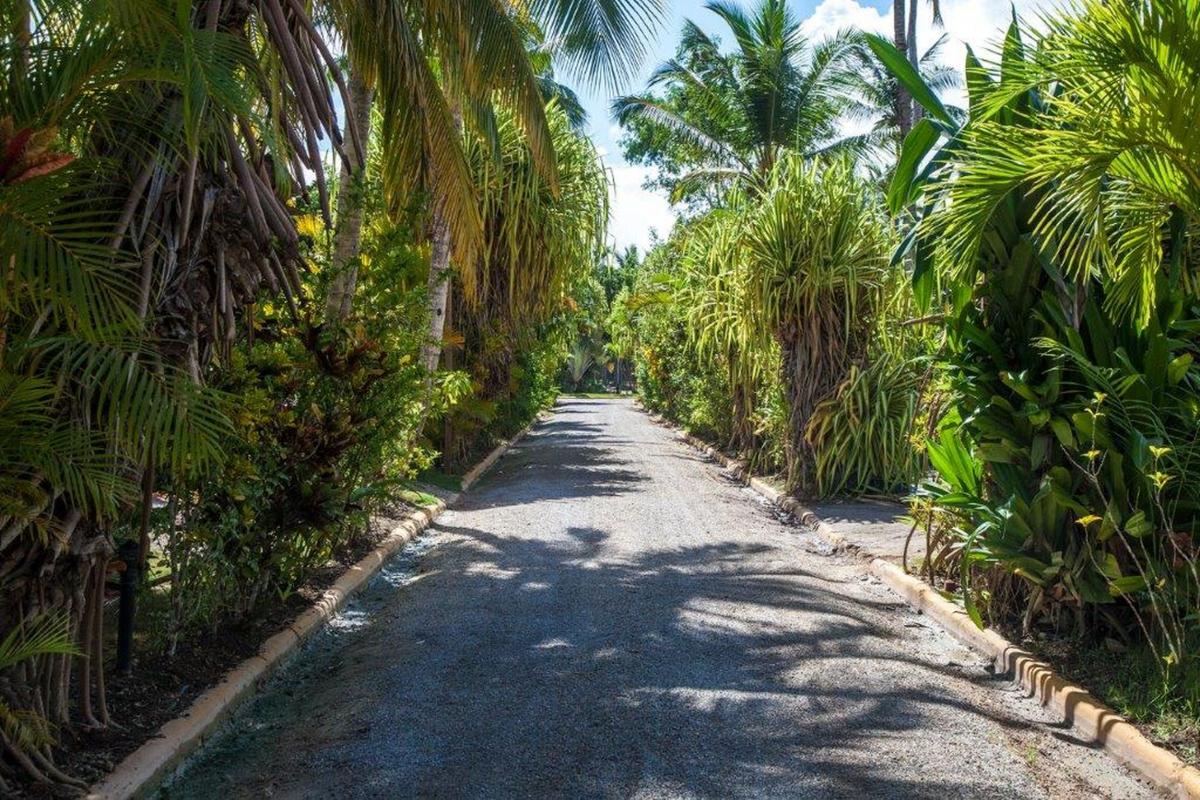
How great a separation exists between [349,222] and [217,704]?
14.9ft

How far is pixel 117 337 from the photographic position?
149 inches

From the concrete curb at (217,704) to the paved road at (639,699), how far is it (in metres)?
0.11

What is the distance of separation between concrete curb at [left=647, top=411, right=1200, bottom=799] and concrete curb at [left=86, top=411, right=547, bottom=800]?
4.06 meters

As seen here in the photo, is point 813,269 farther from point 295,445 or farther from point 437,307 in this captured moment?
point 295,445

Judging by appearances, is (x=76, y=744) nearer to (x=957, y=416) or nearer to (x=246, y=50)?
(x=246, y=50)

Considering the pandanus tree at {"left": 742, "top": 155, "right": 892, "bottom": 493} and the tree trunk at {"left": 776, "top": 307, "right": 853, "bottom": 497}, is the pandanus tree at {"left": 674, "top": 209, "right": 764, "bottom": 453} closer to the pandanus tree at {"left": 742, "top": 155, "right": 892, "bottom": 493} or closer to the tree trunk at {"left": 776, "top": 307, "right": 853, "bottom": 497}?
the pandanus tree at {"left": 742, "top": 155, "right": 892, "bottom": 493}

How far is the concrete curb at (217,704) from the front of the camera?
13.0 ft

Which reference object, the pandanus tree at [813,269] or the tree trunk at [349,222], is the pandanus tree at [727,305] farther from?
the tree trunk at [349,222]

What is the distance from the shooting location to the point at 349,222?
8.46 metres

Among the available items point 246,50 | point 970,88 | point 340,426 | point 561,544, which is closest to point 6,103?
point 246,50

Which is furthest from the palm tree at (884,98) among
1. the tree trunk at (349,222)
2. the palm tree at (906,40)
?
the tree trunk at (349,222)

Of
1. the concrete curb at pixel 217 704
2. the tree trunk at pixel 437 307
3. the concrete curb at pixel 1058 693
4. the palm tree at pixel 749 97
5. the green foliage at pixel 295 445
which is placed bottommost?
the concrete curb at pixel 217 704

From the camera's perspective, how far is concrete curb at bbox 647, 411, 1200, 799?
430 centimetres

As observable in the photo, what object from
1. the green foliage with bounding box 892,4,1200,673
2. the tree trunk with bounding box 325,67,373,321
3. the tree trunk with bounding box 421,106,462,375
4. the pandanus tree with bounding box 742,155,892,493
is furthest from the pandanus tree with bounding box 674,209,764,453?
the green foliage with bounding box 892,4,1200,673
